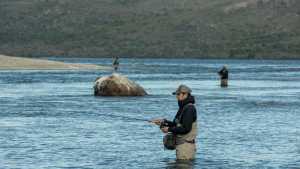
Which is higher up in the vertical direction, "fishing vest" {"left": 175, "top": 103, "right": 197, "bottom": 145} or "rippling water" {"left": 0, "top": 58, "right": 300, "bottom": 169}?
"fishing vest" {"left": 175, "top": 103, "right": 197, "bottom": 145}

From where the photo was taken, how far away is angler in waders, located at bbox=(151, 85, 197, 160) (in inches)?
1027

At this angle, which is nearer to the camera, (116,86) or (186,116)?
(186,116)

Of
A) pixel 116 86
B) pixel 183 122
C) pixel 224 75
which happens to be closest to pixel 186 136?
pixel 183 122

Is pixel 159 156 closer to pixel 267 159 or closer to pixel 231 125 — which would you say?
pixel 267 159

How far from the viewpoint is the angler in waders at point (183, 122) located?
26.1 meters

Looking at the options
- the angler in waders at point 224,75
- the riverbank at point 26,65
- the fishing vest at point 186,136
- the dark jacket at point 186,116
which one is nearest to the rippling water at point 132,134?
the fishing vest at point 186,136

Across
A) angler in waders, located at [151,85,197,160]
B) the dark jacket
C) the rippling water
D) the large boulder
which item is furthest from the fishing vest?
the large boulder

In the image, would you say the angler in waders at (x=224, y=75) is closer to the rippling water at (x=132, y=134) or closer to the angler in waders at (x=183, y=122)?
the rippling water at (x=132, y=134)

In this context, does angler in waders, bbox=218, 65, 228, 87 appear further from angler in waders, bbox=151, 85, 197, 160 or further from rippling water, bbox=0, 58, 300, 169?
angler in waders, bbox=151, 85, 197, 160

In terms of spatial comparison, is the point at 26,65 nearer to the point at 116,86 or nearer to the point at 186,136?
the point at 116,86

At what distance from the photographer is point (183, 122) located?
26.3m

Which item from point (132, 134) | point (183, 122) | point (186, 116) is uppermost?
point (186, 116)

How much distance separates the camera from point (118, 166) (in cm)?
2798

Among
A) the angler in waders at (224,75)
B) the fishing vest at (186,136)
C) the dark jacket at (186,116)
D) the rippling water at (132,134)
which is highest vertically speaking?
the angler in waders at (224,75)
